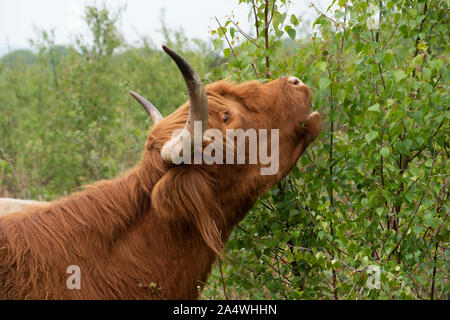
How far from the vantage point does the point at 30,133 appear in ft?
52.5

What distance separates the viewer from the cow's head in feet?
12.0

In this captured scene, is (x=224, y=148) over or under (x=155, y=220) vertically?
over

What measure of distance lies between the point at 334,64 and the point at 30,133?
44.0 feet

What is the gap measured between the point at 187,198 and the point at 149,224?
348mm

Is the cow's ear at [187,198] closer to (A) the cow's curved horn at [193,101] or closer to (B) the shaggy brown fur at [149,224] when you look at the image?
(B) the shaggy brown fur at [149,224]

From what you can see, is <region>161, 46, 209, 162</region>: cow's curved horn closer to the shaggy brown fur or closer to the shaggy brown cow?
the shaggy brown cow

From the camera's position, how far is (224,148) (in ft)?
→ 12.6

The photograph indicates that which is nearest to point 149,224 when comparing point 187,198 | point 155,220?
point 155,220

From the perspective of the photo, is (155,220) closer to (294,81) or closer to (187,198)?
(187,198)

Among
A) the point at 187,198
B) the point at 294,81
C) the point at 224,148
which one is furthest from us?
the point at 294,81

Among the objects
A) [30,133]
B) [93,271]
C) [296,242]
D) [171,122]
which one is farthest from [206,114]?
[30,133]

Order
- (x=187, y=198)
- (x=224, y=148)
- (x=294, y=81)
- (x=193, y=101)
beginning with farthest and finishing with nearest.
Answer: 1. (x=294, y=81)
2. (x=224, y=148)
3. (x=187, y=198)
4. (x=193, y=101)

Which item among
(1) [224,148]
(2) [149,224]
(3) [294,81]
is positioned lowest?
(2) [149,224]

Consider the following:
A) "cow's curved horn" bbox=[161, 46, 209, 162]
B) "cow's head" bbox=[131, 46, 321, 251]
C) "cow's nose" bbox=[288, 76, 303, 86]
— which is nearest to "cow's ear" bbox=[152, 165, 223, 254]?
"cow's head" bbox=[131, 46, 321, 251]
